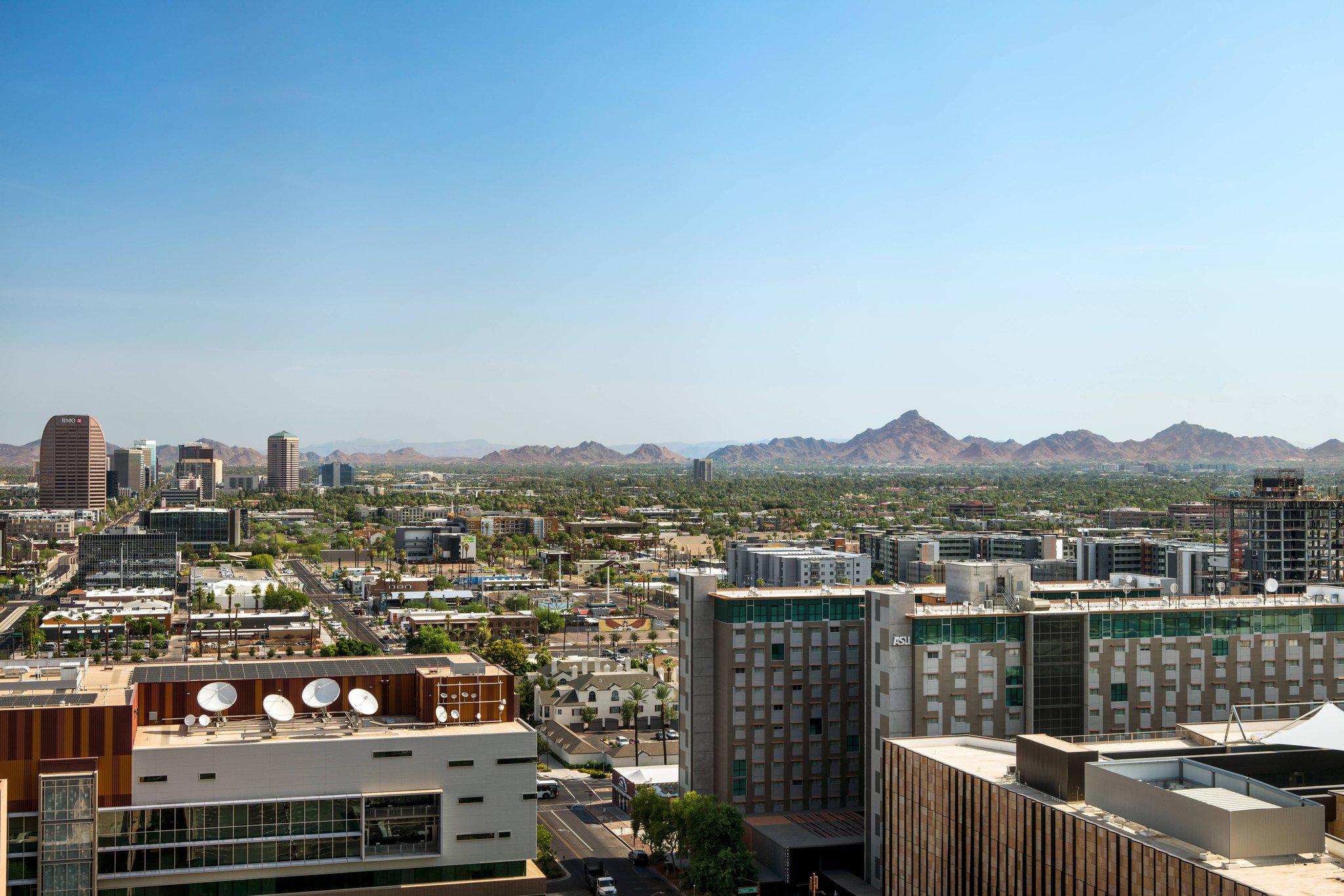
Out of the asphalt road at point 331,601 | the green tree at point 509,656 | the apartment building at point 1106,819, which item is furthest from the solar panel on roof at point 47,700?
the asphalt road at point 331,601

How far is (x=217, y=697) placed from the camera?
3884 cm

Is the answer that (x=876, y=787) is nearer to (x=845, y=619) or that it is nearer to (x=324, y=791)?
(x=845, y=619)

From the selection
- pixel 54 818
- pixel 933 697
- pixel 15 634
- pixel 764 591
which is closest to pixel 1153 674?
pixel 933 697

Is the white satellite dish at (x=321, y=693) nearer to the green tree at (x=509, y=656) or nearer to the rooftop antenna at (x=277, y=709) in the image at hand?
the rooftop antenna at (x=277, y=709)

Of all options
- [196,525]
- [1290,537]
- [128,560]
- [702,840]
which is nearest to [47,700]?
[702,840]

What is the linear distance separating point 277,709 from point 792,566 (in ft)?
316

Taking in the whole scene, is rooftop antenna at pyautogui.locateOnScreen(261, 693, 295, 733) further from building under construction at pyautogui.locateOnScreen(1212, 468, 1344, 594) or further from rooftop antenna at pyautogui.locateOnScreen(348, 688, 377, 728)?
building under construction at pyautogui.locateOnScreen(1212, 468, 1344, 594)

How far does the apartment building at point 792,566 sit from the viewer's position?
130000 mm

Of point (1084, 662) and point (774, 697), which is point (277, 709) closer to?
point (774, 697)

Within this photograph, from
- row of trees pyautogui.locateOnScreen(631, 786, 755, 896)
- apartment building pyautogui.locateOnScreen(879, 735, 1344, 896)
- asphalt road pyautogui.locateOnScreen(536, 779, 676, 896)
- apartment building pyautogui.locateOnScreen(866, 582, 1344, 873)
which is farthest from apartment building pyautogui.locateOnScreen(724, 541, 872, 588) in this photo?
apartment building pyautogui.locateOnScreen(879, 735, 1344, 896)

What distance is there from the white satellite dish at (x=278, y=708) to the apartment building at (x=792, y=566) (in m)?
86.6

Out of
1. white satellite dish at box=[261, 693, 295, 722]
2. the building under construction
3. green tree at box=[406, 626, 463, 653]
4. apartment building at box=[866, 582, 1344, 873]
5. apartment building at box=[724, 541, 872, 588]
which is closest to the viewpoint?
white satellite dish at box=[261, 693, 295, 722]

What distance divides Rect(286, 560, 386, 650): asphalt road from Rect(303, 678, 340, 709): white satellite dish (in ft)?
208

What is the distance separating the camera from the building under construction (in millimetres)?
93500
